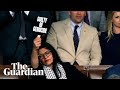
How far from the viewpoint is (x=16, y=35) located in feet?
15.5

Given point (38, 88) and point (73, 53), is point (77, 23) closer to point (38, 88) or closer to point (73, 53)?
point (73, 53)

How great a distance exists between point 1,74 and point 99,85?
3.70 feet

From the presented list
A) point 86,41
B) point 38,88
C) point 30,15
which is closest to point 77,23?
point 86,41

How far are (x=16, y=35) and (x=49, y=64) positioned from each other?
1.59ft

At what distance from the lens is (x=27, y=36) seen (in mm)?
4688

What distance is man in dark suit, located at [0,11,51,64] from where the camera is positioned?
470 cm

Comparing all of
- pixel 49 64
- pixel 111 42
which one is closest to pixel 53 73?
pixel 49 64

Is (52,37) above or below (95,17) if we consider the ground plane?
below

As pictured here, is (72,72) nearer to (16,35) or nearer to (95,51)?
(95,51)

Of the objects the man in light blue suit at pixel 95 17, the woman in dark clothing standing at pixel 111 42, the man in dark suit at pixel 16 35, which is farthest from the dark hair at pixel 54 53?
the woman in dark clothing standing at pixel 111 42

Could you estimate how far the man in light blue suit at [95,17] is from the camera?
4.73m

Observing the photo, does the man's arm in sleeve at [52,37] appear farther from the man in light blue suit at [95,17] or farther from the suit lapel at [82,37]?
the suit lapel at [82,37]

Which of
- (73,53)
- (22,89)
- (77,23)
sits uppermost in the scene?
A: (77,23)

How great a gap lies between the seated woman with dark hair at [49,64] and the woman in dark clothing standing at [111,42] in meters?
0.34
